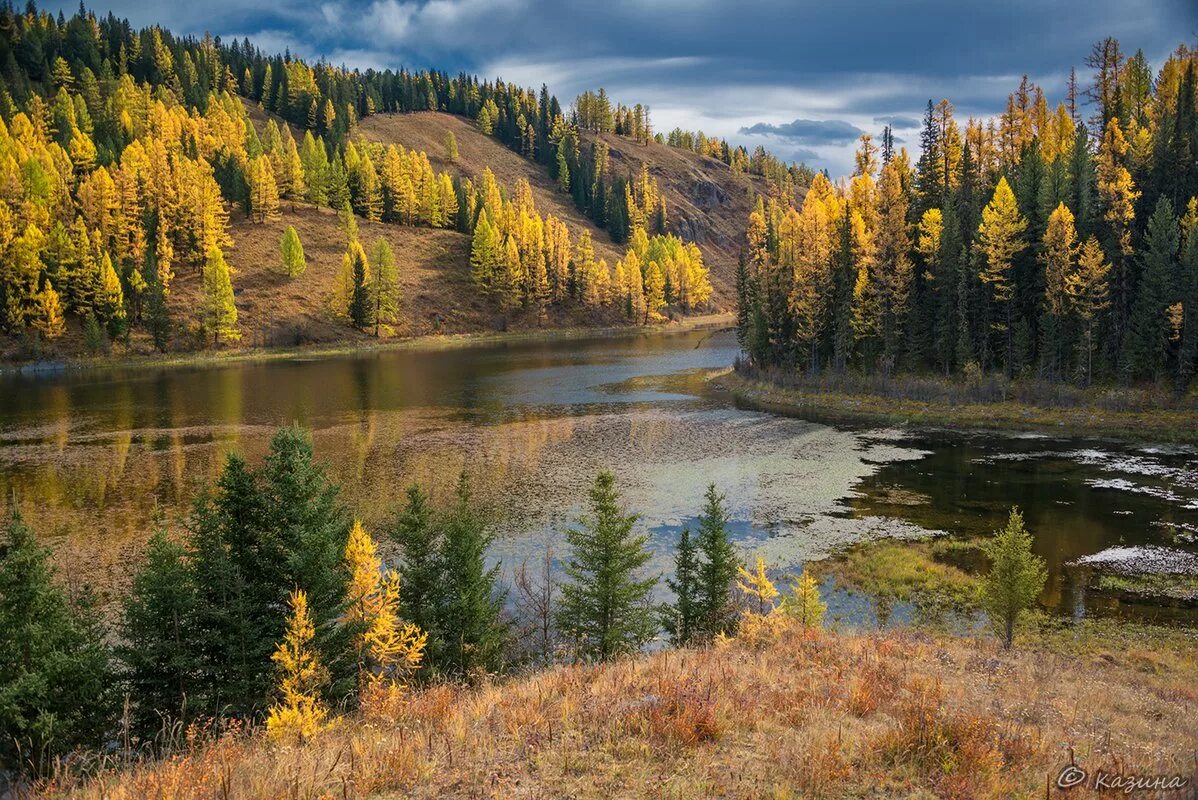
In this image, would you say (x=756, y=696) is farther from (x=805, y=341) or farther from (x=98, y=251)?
(x=98, y=251)

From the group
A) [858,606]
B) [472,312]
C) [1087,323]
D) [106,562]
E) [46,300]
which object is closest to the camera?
[858,606]

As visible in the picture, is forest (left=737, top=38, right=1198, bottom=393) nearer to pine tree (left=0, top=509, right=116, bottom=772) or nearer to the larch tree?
the larch tree

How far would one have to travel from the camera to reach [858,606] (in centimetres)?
2725

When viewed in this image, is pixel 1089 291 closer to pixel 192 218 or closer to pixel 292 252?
pixel 292 252

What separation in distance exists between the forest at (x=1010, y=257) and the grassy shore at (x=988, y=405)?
2.81m

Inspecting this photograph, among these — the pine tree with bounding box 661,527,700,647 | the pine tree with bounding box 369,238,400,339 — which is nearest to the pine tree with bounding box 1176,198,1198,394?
the pine tree with bounding box 661,527,700,647

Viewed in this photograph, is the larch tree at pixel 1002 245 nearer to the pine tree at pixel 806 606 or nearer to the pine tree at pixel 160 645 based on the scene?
the pine tree at pixel 806 606

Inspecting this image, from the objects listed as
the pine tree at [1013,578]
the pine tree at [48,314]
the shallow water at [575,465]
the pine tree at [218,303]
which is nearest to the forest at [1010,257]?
the shallow water at [575,465]

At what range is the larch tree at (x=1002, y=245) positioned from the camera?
2630 inches

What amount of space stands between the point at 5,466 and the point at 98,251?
77.5 metres

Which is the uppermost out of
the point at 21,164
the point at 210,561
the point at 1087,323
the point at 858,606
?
the point at 21,164

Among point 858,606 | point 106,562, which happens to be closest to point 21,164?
point 106,562

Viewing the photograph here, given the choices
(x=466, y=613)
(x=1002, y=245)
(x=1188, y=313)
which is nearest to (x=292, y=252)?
(x=1002, y=245)

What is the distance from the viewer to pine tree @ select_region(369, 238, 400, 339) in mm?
132125
